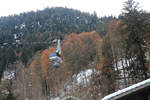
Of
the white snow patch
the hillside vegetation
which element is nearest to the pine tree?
the hillside vegetation

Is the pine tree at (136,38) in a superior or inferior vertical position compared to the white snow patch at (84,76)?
superior

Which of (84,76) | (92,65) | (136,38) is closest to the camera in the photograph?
(136,38)

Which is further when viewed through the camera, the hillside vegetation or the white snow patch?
the white snow patch

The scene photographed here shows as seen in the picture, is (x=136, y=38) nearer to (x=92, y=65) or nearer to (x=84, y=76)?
(x=92, y=65)

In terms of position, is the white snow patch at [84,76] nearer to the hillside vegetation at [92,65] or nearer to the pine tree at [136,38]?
the hillside vegetation at [92,65]

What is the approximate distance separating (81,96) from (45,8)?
12852cm

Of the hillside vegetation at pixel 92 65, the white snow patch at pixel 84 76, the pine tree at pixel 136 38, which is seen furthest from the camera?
the white snow patch at pixel 84 76

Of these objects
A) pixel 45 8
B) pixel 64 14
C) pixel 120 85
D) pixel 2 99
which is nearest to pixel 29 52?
pixel 2 99

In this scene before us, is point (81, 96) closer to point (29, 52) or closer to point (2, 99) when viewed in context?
point (2, 99)

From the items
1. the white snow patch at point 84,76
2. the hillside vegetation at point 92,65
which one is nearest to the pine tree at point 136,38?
the hillside vegetation at point 92,65

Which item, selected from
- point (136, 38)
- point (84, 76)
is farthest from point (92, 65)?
point (136, 38)

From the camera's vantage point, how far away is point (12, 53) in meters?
65.6

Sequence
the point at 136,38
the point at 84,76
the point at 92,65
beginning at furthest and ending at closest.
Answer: the point at 84,76 → the point at 92,65 → the point at 136,38

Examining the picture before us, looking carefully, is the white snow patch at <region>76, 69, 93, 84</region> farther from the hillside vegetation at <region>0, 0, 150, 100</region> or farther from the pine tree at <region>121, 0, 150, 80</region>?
the pine tree at <region>121, 0, 150, 80</region>
